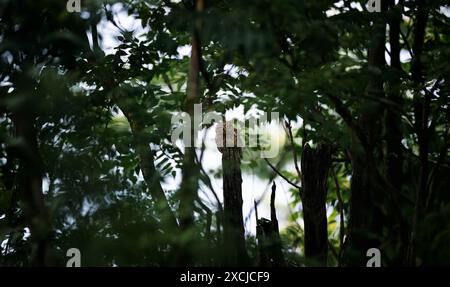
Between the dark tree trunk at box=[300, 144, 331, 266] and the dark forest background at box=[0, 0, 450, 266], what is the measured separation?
0.04ft

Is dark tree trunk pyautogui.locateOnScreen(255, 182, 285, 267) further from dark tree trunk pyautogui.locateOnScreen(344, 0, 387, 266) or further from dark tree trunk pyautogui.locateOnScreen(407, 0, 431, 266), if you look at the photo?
dark tree trunk pyautogui.locateOnScreen(407, 0, 431, 266)

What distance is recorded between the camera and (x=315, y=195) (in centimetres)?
565

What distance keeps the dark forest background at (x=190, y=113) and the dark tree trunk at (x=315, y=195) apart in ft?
0.04

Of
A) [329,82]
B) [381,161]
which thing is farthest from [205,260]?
[381,161]

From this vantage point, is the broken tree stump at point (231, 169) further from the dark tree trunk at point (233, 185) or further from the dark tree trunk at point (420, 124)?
the dark tree trunk at point (420, 124)

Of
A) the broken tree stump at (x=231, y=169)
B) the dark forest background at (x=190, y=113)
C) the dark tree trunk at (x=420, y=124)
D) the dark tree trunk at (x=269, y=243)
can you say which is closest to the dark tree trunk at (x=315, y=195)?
the dark forest background at (x=190, y=113)

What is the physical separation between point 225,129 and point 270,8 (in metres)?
1.85

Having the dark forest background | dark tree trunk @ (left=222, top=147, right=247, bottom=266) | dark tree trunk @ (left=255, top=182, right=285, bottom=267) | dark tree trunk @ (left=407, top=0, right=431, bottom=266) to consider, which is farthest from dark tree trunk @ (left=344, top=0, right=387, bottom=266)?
dark tree trunk @ (left=222, top=147, right=247, bottom=266)

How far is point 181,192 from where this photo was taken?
3.71 m

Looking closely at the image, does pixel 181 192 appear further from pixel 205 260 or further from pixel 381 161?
pixel 381 161

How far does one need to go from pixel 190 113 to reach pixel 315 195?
80.4 inches

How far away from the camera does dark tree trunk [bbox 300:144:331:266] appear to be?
18.4 feet
